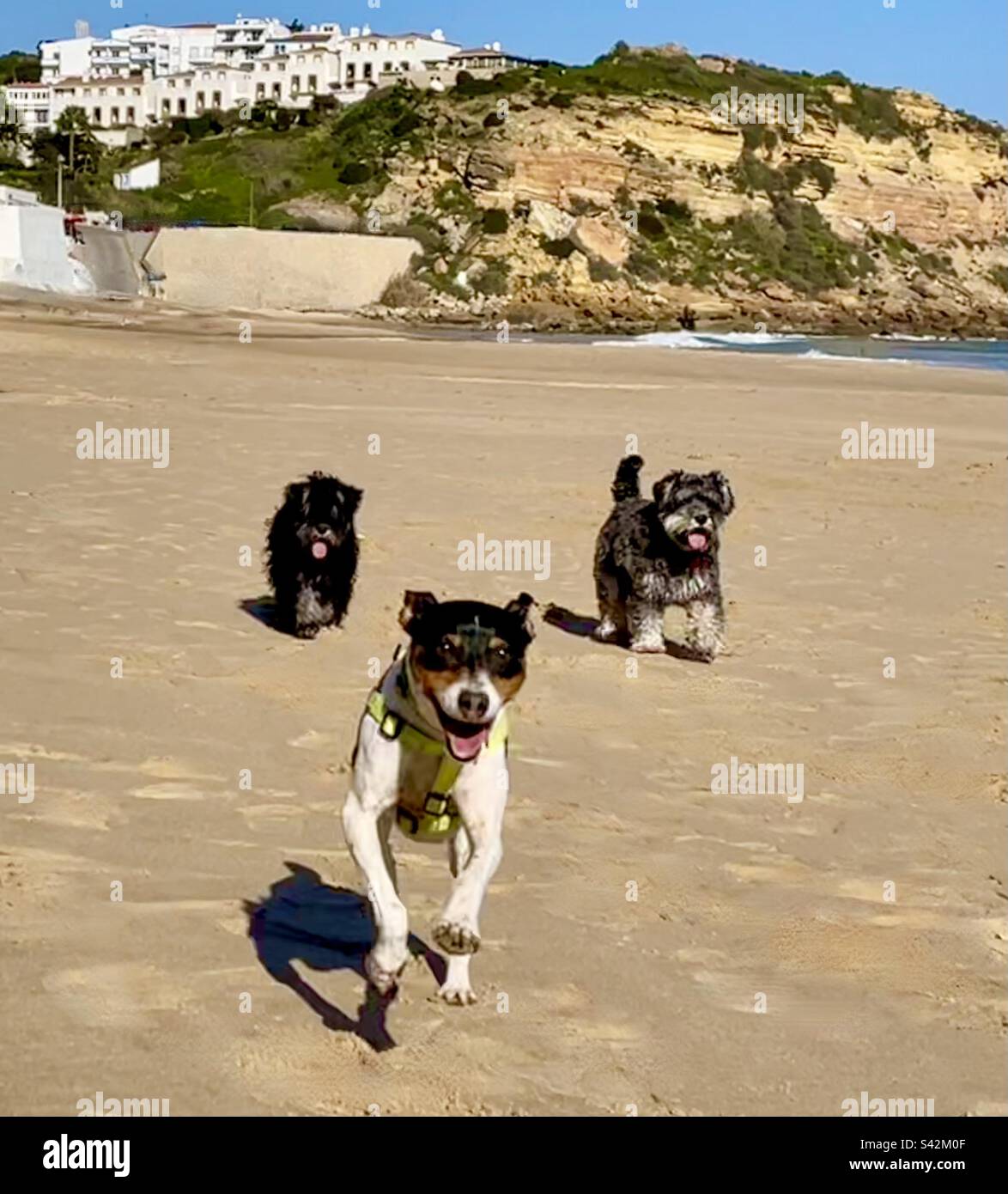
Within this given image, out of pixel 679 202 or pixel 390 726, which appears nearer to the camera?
pixel 390 726

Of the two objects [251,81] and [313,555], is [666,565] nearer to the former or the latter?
[313,555]

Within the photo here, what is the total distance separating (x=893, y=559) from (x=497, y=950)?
7902 mm

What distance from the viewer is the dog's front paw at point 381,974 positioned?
14.3ft

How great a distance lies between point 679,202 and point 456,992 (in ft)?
283

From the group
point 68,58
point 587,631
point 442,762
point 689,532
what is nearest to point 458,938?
point 442,762

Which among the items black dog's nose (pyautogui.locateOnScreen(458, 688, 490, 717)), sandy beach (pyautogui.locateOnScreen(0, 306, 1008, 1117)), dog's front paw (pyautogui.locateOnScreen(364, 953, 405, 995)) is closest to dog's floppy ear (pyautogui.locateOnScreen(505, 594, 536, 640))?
black dog's nose (pyautogui.locateOnScreen(458, 688, 490, 717))

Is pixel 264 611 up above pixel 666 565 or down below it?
below

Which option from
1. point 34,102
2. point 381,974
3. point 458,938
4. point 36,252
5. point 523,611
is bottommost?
point 381,974

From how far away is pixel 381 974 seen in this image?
4.36 metres

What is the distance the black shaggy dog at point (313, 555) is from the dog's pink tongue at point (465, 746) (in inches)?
192

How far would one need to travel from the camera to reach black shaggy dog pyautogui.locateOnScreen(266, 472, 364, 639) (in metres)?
9.23

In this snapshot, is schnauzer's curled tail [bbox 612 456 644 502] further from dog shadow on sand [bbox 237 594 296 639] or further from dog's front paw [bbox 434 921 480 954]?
dog's front paw [bbox 434 921 480 954]

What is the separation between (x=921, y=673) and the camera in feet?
29.4

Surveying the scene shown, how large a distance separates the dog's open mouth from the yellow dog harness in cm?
4
